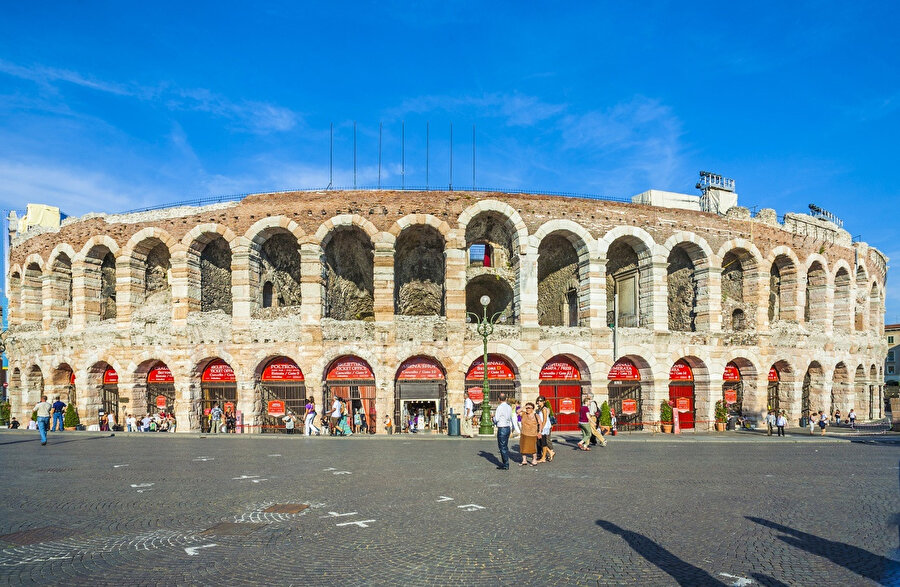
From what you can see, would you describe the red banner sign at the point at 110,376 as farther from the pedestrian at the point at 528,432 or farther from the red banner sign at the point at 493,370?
the pedestrian at the point at 528,432

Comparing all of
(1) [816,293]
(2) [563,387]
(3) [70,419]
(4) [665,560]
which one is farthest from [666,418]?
(3) [70,419]

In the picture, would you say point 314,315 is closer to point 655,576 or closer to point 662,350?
point 662,350

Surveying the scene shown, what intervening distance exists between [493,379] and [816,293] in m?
19.4

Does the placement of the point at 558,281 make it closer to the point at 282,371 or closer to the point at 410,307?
the point at 410,307

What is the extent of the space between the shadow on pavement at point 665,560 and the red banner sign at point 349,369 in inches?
739

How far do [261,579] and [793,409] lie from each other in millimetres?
31499

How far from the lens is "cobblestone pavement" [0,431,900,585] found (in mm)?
6680

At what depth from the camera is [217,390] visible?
2733 centimetres

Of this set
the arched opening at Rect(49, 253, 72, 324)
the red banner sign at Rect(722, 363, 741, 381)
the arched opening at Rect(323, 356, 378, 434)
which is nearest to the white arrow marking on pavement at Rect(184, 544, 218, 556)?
the arched opening at Rect(323, 356, 378, 434)

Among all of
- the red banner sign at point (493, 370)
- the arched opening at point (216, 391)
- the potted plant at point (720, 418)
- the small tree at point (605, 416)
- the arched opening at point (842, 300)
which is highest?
the arched opening at point (842, 300)

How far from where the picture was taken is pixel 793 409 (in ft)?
101

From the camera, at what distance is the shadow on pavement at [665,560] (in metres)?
6.41

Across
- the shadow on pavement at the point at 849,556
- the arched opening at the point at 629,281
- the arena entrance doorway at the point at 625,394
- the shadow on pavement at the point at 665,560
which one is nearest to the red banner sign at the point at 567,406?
the arena entrance doorway at the point at 625,394

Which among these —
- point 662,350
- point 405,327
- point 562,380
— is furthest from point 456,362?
point 662,350
